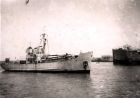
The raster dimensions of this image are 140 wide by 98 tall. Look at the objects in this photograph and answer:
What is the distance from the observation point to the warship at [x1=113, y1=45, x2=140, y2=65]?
94000 millimetres

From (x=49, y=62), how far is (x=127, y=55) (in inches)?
2053

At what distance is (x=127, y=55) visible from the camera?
316 feet

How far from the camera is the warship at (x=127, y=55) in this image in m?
94.0

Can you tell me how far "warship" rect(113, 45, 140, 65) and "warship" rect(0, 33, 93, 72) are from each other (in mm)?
44416

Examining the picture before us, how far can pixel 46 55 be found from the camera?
53812 millimetres

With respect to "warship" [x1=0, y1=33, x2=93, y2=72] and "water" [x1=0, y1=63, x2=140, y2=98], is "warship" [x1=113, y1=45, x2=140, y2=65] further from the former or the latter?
"water" [x1=0, y1=63, x2=140, y2=98]

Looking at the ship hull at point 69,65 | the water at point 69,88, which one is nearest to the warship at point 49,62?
the ship hull at point 69,65

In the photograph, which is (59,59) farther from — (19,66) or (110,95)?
(110,95)

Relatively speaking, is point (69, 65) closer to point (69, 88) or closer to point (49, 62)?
point (49, 62)

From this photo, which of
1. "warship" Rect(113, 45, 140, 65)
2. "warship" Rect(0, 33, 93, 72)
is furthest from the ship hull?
"warship" Rect(113, 45, 140, 65)

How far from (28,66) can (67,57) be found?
29.1ft

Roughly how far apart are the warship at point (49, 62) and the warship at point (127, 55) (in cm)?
4442

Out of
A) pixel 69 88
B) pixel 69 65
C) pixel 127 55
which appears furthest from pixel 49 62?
pixel 127 55

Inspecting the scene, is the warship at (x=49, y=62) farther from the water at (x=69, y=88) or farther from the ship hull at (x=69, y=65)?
A: the water at (x=69, y=88)
